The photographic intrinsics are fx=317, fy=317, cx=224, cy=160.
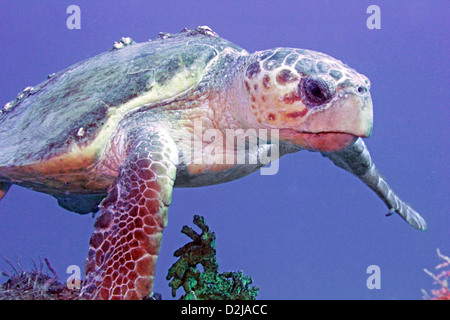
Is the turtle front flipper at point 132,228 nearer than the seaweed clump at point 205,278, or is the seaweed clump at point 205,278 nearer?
the turtle front flipper at point 132,228

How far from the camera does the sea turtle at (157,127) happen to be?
2025mm

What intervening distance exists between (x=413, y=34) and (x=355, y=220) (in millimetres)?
35081

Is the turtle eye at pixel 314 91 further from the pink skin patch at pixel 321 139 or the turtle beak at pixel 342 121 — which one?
the pink skin patch at pixel 321 139

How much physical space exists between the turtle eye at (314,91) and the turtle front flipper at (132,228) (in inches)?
42.4

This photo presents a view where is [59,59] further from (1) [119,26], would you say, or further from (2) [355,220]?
(2) [355,220]

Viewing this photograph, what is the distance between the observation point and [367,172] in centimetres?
432

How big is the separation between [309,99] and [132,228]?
1.45m

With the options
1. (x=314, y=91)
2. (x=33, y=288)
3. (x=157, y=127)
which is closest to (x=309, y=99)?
(x=314, y=91)

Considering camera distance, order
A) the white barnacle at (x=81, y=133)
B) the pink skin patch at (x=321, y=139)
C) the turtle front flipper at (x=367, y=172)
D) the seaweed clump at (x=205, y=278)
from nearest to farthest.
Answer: the pink skin patch at (x=321, y=139)
the seaweed clump at (x=205, y=278)
the white barnacle at (x=81, y=133)
the turtle front flipper at (x=367, y=172)

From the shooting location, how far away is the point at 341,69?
7.31 feet

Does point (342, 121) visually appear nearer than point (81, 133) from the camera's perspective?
Yes

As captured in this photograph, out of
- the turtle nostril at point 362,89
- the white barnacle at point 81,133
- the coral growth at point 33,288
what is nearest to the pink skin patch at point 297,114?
the turtle nostril at point 362,89

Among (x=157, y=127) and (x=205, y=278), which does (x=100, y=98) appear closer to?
(x=157, y=127)
